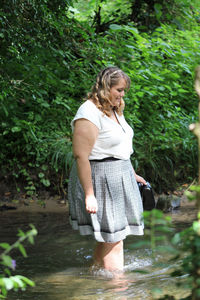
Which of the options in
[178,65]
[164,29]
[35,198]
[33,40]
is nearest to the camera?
[33,40]

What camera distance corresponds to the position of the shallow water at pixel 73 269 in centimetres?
323

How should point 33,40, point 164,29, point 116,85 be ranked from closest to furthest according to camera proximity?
point 116,85 → point 33,40 → point 164,29

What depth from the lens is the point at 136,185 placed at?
3564 mm

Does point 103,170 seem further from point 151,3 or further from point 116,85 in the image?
point 151,3

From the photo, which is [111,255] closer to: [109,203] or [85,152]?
[109,203]

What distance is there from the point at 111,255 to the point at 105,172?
70cm

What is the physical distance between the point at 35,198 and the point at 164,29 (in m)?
3.93

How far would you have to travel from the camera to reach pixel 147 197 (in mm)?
3762

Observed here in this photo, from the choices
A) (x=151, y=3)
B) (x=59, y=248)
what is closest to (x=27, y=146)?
(x=59, y=248)

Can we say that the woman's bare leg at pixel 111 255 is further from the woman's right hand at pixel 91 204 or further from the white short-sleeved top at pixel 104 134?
the white short-sleeved top at pixel 104 134

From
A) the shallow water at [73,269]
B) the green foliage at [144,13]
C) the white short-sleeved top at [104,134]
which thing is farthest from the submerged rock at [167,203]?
the green foliage at [144,13]

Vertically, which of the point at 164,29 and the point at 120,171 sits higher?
the point at 164,29

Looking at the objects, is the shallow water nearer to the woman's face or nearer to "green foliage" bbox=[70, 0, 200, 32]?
the woman's face

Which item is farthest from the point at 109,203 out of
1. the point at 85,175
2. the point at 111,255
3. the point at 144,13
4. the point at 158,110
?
the point at 144,13
